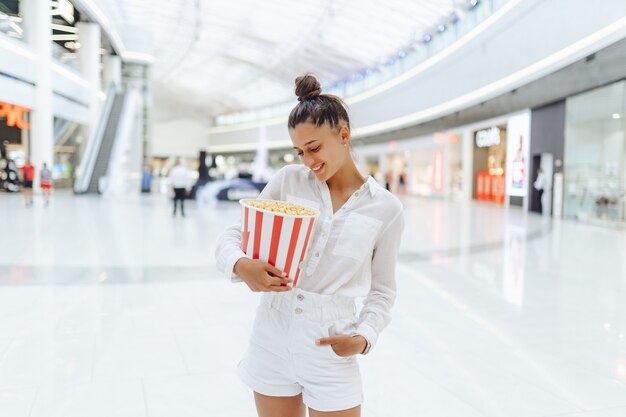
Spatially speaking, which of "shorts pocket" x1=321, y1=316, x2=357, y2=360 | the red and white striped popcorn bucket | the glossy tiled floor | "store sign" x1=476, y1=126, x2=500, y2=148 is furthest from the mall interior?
"shorts pocket" x1=321, y1=316, x2=357, y2=360

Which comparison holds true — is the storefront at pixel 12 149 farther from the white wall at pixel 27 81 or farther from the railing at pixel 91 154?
the railing at pixel 91 154

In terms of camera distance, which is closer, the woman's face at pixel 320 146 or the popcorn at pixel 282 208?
the popcorn at pixel 282 208

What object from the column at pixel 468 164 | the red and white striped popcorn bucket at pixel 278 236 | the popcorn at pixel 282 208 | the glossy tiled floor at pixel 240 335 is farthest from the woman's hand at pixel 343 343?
the column at pixel 468 164

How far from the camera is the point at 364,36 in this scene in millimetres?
33031

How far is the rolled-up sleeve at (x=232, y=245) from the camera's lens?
4.66ft

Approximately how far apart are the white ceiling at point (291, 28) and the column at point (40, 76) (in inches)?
279

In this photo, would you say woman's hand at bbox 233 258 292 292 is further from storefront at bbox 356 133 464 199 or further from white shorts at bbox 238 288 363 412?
storefront at bbox 356 133 464 199

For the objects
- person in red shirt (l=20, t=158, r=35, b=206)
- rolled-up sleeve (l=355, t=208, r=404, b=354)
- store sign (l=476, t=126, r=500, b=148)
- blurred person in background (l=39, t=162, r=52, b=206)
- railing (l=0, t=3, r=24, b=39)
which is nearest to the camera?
rolled-up sleeve (l=355, t=208, r=404, b=354)

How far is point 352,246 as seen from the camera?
1496 millimetres

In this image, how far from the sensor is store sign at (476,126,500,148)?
86.2 feet

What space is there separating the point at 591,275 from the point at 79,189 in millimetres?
22615

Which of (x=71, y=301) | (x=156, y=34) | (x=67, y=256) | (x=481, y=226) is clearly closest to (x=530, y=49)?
(x=481, y=226)

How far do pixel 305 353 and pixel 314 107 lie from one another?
0.67 meters

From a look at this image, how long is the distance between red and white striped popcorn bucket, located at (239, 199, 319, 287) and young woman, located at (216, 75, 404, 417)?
86 mm
